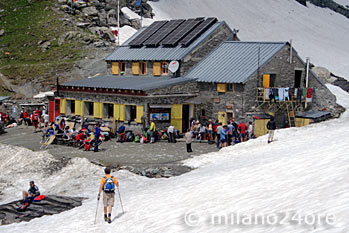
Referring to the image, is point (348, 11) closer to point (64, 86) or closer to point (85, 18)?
point (85, 18)

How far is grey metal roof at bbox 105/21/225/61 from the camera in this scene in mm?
43000

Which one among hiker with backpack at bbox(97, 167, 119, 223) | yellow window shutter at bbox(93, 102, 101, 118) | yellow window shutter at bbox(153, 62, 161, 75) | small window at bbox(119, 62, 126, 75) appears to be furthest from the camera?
small window at bbox(119, 62, 126, 75)

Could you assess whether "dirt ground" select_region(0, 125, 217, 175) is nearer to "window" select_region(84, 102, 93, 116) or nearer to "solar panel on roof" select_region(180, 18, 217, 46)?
"window" select_region(84, 102, 93, 116)

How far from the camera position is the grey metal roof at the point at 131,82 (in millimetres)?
37969

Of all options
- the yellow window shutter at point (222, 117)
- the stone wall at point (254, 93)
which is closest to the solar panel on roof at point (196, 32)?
the stone wall at point (254, 93)

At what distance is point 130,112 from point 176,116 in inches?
132

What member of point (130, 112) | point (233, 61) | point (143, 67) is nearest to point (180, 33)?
point (143, 67)

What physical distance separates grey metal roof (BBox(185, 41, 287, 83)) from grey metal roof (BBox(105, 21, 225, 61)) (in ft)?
4.80

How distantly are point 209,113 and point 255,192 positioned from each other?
68.4 feet

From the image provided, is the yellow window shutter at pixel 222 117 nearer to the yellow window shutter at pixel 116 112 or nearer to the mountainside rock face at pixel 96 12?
the yellow window shutter at pixel 116 112

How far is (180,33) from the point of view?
45.4m

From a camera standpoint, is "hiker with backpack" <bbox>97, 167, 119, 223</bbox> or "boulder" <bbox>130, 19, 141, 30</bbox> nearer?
"hiker with backpack" <bbox>97, 167, 119, 223</bbox>

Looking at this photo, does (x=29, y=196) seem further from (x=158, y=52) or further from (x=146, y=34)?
(x=146, y=34)

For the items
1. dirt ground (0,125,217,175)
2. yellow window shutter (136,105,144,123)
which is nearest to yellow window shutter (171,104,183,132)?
dirt ground (0,125,217,175)
